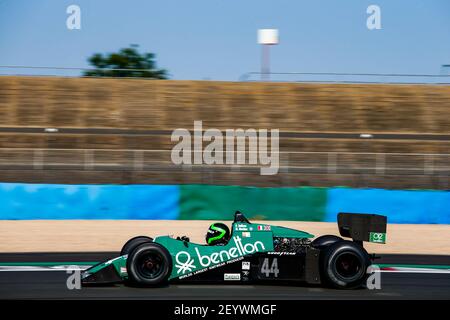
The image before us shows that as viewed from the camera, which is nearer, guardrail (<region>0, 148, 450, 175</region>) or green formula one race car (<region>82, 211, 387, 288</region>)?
green formula one race car (<region>82, 211, 387, 288</region>)

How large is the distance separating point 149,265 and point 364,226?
2.74 m

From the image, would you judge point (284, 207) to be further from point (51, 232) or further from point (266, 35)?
point (266, 35)

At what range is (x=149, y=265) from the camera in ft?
27.6

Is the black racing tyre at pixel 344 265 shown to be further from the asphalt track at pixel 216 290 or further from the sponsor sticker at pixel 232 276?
the sponsor sticker at pixel 232 276

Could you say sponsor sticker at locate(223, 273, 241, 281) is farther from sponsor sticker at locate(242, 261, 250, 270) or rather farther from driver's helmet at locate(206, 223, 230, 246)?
driver's helmet at locate(206, 223, 230, 246)

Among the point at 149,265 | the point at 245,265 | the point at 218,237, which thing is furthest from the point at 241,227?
the point at 149,265

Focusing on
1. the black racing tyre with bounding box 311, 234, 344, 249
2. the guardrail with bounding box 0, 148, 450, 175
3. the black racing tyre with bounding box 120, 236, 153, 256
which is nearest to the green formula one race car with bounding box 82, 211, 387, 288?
the black racing tyre with bounding box 120, 236, 153, 256

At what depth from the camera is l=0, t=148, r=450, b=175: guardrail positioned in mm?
20844

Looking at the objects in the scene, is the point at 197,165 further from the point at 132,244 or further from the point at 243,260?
the point at 243,260

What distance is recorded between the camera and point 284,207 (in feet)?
56.1

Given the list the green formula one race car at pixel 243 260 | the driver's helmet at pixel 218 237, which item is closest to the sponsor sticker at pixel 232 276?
the green formula one race car at pixel 243 260

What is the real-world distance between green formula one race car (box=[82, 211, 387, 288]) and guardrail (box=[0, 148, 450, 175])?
1153 centimetres

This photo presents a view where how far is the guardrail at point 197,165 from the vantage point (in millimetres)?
20844
